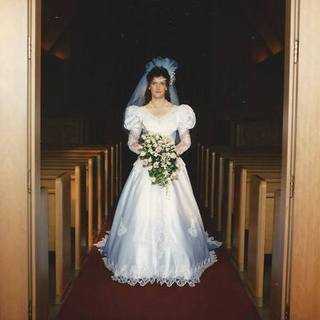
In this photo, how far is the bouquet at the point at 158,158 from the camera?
193 inches

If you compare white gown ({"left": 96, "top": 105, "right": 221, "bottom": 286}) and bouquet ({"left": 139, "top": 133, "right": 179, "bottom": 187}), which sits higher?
bouquet ({"left": 139, "top": 133, "right": 179, "bottom": 187})

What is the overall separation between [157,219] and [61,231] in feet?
2.93

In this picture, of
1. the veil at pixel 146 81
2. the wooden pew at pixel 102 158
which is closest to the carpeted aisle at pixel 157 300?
the veil at pixel 146 81

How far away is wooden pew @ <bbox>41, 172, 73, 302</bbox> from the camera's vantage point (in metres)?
4.32

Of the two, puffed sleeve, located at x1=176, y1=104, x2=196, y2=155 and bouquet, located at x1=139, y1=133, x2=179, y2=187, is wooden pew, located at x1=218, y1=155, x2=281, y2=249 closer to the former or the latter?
puffed sleeve, located at x1=176, y1=104, x2=196, y2=155

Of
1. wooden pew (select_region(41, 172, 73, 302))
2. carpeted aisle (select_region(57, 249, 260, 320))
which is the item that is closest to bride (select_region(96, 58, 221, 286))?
carpeted aisle (select_region(57, 249, 260, 320))

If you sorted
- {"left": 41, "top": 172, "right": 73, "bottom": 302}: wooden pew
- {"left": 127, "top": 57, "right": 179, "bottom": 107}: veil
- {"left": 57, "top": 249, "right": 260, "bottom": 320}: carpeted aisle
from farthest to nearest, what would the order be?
{"left": 127, "top": 57, "right": 179, "bottom": 107}: veil, {"left": 41, "top": 172, "right": 73, "bottom": 302}: wooden pew, {"left": 57, "top": 249, "right": 260, "bottom": 320}: carpeted aisle

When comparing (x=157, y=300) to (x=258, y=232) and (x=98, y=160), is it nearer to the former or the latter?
(x=258, y=232)

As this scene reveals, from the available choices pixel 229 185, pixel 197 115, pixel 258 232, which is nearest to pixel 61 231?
pixel 258 232

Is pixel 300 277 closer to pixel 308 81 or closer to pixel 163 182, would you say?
pixel 308 81

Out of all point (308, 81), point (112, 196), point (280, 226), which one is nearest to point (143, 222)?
point (280, 226)

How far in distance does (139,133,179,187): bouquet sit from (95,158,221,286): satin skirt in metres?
0.11

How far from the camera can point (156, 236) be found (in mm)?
4820

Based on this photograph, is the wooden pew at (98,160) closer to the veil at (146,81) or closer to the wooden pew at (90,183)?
the wooden pew at (90,183)
